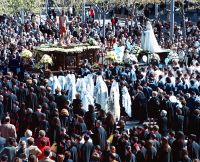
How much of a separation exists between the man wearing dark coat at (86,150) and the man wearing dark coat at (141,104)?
755cm

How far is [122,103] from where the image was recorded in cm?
2630

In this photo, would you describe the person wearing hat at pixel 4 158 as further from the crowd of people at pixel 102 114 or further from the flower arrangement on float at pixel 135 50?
the flower arrangement on float at pixel 135 50

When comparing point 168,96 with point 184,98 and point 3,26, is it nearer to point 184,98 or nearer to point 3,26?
point 184,98

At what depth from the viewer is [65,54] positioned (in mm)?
34188

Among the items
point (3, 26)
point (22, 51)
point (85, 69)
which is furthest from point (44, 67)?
point (3, 26)

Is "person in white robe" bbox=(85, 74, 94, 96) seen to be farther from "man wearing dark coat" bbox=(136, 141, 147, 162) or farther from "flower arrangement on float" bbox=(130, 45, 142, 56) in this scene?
"flower arrangement on float" bbox=(130, 45, 142, 56)

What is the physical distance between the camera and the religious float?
112 feet

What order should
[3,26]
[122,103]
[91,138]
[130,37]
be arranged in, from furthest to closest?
1. [3,26]
2. [130,37]
3. [122,103]
4. [91,138]

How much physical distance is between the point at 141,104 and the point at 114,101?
3.68 feet

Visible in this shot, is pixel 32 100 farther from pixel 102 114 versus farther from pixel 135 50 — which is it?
pixel 135 50

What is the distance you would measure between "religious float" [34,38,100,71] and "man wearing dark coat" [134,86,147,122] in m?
8.59

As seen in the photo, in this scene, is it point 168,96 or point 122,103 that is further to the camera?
point 122,103

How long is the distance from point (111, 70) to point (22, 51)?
5.86 m

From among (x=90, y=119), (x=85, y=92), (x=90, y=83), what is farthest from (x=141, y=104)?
(x=90, y=119)
